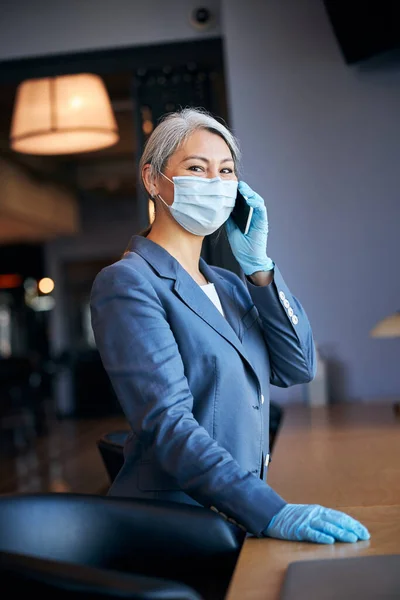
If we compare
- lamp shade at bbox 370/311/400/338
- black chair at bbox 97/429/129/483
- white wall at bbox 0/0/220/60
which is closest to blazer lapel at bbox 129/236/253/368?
black chair at bbox 97/429/129/483

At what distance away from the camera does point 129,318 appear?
5.49ft

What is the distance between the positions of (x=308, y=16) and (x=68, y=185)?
779 cm

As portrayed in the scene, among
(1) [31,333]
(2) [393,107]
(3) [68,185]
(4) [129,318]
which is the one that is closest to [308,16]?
(2) [393,107]

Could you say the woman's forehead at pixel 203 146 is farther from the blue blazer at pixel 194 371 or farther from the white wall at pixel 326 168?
the white wall at pixel 326 168

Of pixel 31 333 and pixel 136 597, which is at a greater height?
pixel 136 597

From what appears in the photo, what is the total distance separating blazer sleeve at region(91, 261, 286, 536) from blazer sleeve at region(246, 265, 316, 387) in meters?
0.30

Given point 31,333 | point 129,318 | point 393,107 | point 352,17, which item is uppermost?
point 352,17

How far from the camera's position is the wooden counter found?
1.35 meters

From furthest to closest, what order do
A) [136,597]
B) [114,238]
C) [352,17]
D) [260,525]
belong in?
1. [114,238]
2. [352,17]
3. [260,525]
4. [136,597]

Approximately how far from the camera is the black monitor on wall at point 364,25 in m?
3.13

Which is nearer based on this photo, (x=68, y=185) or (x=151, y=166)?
(x=151, y=166)

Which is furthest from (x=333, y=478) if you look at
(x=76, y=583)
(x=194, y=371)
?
(x=76, y=583)

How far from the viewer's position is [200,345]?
176cm

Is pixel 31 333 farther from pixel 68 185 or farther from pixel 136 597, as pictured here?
pixel 136 597
